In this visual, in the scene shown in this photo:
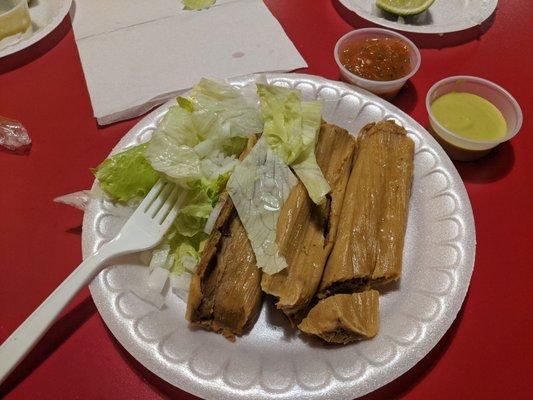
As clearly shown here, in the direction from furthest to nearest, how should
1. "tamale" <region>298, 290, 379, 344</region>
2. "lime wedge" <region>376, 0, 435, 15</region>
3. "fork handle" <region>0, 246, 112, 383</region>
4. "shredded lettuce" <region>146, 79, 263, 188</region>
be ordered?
"lime wedge" <region>376, 0, 435, 15</region> → "shredded lettuce" <region>146, 79, 263, 188</region> → "tamale" <region>298, 290, 379, 344</region> → "fork handle" <region>0, 246, 112, 383</region>

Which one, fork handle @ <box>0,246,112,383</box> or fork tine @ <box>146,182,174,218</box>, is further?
fork tine @ <box>146,182,174,218</box>

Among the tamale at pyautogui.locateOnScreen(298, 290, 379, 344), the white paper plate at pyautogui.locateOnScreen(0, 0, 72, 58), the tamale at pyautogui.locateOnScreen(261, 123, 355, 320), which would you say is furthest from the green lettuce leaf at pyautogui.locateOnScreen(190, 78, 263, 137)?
the white paper plate at pyautogui.locateOnScreen(0, 0, 72, 58)

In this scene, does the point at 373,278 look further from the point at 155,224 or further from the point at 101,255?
the point at 101,255

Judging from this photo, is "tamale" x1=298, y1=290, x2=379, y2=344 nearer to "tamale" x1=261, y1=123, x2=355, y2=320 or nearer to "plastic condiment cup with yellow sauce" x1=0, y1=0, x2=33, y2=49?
"tamale" x1=261, y1=123, x2=355, y2=320

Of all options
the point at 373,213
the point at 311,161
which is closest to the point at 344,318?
the point at 373,213

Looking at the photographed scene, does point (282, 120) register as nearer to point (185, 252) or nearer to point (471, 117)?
point (185, 252)

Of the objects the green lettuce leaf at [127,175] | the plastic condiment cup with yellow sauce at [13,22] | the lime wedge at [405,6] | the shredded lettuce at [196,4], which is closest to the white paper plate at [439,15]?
the lime wedge at [405,6]
